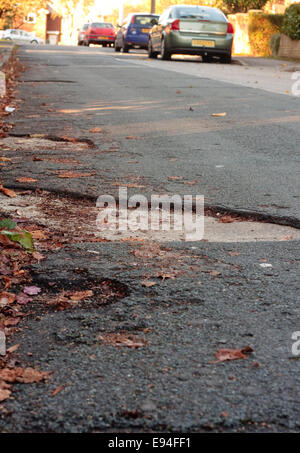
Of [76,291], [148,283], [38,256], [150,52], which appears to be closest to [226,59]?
[150,52]

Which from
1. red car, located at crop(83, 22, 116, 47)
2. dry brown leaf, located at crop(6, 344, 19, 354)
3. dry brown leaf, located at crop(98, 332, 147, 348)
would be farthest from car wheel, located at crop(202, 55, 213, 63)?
dry brown leaf, located at crop(6, 344, 19, 354)

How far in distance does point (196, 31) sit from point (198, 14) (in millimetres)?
586

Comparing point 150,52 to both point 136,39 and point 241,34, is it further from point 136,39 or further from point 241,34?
point 241,34

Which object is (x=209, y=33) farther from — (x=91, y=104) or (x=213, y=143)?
(x=213, y=143)

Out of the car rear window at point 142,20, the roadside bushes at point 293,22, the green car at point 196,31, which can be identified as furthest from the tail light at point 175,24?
the car rear window at point 142,20

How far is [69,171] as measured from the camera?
4.98 metres

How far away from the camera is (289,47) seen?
23141 millimetres

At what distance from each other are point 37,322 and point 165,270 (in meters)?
0.72

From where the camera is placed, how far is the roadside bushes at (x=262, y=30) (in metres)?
26.1

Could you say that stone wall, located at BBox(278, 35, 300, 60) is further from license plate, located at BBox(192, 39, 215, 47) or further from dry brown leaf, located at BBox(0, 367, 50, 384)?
dry brown leaf, located at BBox(0, 367, 50, 384)

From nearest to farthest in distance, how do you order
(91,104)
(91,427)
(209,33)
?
(91,427)
(91,104)
(209,33)

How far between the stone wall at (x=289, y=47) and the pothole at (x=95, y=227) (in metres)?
19.6

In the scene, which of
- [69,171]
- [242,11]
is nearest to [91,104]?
[69,171]

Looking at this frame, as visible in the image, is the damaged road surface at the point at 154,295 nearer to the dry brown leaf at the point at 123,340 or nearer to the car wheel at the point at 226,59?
the dry brown leaf at the point at 123,340
